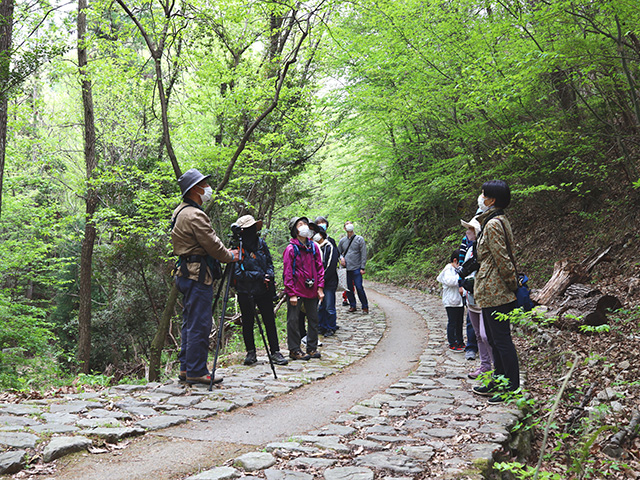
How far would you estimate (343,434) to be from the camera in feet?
12.9

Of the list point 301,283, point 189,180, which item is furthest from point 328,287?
point 189,180

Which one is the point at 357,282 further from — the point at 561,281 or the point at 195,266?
the point at 195,266

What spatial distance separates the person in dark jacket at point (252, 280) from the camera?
6.48 metres

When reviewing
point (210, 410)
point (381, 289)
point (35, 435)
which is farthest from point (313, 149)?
point (35, 435)

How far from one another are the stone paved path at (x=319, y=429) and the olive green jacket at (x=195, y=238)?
1.48 metres

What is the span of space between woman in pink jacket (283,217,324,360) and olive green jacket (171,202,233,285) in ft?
6.05

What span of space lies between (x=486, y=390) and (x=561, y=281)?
4.04 m

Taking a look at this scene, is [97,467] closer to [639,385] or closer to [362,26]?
[639,385]

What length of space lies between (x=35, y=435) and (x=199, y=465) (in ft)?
4.59

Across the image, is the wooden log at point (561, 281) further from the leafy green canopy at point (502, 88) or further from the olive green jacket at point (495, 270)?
the olive green jacket at point (495, 270)

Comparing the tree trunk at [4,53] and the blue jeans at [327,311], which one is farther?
the blue jeans at [327,311]

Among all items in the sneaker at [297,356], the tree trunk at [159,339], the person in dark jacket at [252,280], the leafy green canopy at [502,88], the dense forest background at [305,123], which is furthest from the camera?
the tree trunk at [159,339]

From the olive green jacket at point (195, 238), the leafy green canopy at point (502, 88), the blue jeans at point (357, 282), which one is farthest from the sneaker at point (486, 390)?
the blue jeans at point (357, 282)

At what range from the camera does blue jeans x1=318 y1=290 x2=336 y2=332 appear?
9.22 meters
